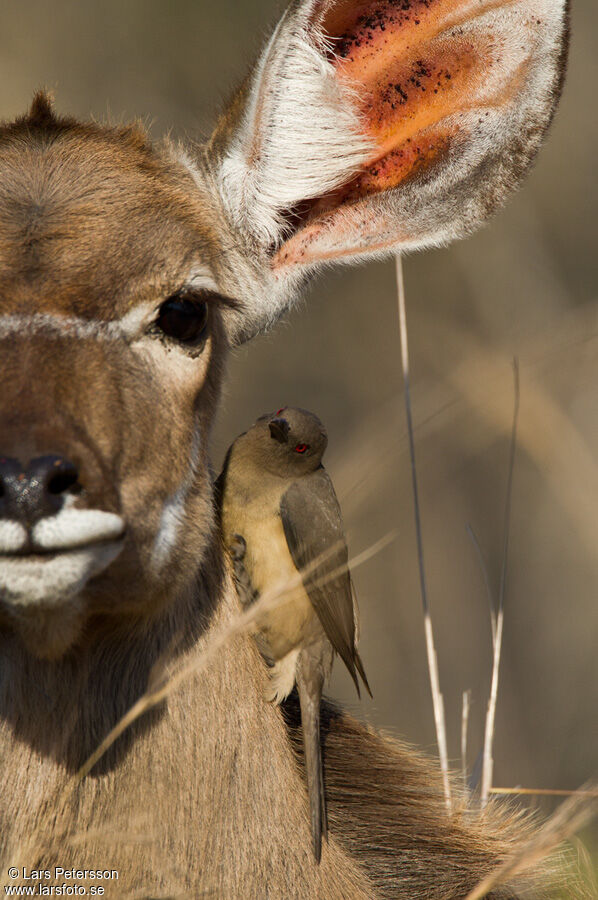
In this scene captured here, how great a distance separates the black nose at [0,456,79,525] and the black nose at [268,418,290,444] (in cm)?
100

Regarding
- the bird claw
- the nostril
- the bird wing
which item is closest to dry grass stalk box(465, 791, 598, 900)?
the bird wing

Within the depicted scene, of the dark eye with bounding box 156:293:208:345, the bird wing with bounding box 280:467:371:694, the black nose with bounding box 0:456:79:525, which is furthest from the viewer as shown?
the bird wing with bounding box 280:467:371:694

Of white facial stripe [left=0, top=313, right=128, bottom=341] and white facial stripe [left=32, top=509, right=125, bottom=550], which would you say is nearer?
white facial stripe [left=32, top=509, right=125, bottom=550]

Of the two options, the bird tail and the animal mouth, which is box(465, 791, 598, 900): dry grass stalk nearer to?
the bird tail

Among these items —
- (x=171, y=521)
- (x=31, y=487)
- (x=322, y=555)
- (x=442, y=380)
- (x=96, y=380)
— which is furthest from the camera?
(x=442, y=380)

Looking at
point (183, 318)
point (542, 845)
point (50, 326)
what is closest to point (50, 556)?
point (50, 326)

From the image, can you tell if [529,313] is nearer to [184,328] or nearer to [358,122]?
[358,122]

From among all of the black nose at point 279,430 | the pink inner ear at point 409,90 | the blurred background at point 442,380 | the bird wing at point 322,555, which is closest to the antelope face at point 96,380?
the black nose at point 279,430

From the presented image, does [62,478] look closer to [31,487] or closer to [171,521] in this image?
[31,487]

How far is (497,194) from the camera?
12.9 feet

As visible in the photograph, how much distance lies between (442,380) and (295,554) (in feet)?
14.4

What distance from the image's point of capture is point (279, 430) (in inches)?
140

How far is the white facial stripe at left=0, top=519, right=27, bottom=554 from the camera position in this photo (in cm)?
264

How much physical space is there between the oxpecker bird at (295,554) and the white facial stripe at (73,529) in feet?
2.81
